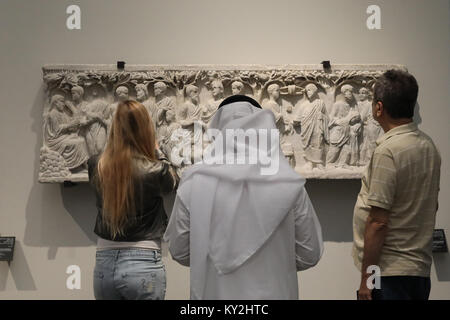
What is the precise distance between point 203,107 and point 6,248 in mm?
2258

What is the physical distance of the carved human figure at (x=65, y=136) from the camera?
5.07 meters

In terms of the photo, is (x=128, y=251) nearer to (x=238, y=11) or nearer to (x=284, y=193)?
(x=284, y=193)

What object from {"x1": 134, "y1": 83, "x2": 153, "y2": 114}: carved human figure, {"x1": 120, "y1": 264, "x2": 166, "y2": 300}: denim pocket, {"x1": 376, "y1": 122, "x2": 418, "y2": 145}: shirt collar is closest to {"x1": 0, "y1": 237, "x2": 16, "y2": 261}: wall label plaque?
{"x1": 134, "y1": 83, "x2": 153, "y2": 114}: carved human figure

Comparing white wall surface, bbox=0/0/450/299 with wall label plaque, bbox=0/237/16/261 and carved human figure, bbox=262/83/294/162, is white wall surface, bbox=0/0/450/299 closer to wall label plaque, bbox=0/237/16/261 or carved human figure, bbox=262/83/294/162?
wall label plaque, bbox=0/237/16/261

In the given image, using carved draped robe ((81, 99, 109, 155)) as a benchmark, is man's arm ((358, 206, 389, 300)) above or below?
below

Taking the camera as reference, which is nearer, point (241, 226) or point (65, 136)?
point (241, 226)

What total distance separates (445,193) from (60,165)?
375 cm

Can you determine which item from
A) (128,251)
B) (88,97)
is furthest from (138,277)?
(88,97)

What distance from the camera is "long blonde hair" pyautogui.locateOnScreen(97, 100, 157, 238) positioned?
289 centimetres

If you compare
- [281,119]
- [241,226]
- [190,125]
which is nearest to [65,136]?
[190,125]

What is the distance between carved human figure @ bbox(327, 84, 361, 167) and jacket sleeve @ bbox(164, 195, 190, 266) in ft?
9.24

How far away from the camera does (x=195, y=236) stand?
8.34 ft

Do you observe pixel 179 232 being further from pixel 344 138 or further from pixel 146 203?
pixel 344 138

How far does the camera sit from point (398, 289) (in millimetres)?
2771
